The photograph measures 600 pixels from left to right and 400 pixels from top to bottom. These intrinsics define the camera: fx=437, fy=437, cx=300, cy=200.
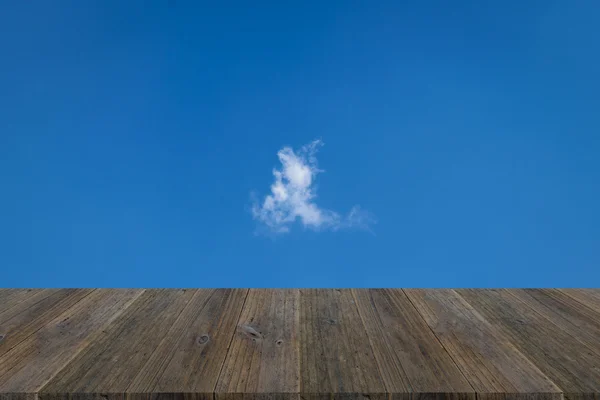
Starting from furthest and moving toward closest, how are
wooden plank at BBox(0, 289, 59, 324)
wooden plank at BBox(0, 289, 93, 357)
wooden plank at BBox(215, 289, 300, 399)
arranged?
wooden plank at BBox(0, 289, 59, 324), wooden plank at BBox(0, 289, 93, 357), wooden plank at BBox(215, 289, 300, 399)

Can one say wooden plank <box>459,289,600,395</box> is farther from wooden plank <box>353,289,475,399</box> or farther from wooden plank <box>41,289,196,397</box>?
wooden plank <box>41,289,196,397</box>

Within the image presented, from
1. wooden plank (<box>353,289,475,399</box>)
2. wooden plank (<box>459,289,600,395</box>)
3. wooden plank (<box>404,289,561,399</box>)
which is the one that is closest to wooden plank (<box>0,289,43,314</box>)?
wooden plank (<box>353,289,475,399</box>)

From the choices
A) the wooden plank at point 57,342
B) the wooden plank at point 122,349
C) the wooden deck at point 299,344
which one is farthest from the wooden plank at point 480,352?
the wooden plank at point 57,342

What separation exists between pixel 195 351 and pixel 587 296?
57.8 inches

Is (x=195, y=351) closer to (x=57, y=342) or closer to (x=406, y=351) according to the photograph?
(x=57, y=342)

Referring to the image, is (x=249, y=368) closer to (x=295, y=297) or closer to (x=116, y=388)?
(x=116, y=388)

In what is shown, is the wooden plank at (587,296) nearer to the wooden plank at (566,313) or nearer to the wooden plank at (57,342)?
the wooden plank at (566,313)

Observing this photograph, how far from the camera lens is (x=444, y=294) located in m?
1.66

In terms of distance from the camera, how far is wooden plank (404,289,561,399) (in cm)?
107

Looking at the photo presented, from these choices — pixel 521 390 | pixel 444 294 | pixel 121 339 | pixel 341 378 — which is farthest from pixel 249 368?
pixel 444 294

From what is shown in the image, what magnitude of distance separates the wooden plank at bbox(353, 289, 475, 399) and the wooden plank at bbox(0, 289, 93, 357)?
3.42 feet

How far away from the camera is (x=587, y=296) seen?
1678 mm

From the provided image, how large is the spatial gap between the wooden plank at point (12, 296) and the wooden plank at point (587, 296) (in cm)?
206

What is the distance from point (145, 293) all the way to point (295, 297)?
57 centimetres
